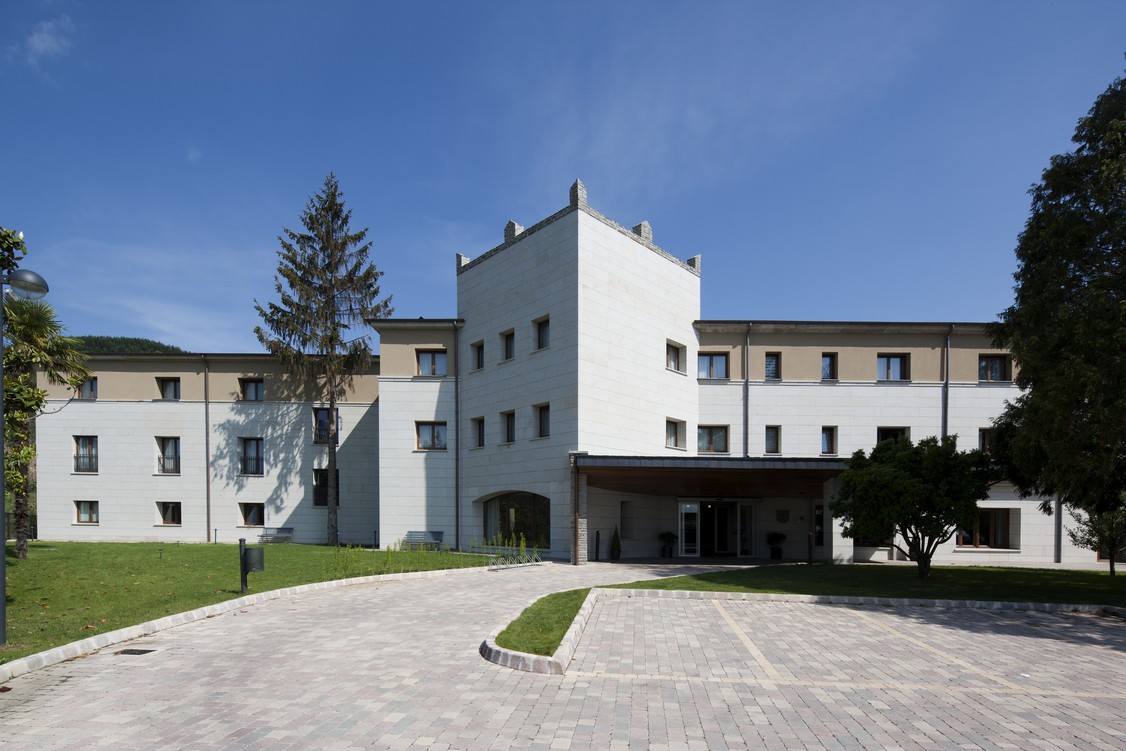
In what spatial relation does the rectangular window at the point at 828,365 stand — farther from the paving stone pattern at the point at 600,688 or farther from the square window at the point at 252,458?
the square window at the point at 252,458

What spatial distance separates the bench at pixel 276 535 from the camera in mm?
32938

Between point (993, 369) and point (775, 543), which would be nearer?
point (775, 543)

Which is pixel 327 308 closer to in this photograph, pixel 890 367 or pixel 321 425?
pixel 321 425

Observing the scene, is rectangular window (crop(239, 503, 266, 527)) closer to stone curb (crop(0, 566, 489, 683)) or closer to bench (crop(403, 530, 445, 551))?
bench (crop(403, 530, 445, 551))

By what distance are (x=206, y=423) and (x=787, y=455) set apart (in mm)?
27767

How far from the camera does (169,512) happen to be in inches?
1318

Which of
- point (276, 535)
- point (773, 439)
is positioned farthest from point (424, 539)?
point (773, 439)

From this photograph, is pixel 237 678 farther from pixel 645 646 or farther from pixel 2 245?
pixel 2 245

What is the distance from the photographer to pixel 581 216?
2516cm

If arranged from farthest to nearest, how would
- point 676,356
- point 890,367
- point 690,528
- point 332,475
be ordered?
point 332,475
point 890,367
point 676,356
point 690,528

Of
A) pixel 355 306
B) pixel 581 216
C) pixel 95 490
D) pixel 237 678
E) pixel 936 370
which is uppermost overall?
pixel 581 216

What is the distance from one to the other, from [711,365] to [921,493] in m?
12.7

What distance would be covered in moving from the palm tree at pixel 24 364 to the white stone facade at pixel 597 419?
518 inches

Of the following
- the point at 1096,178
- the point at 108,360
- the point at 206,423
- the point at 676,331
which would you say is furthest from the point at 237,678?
the point at 108,360
